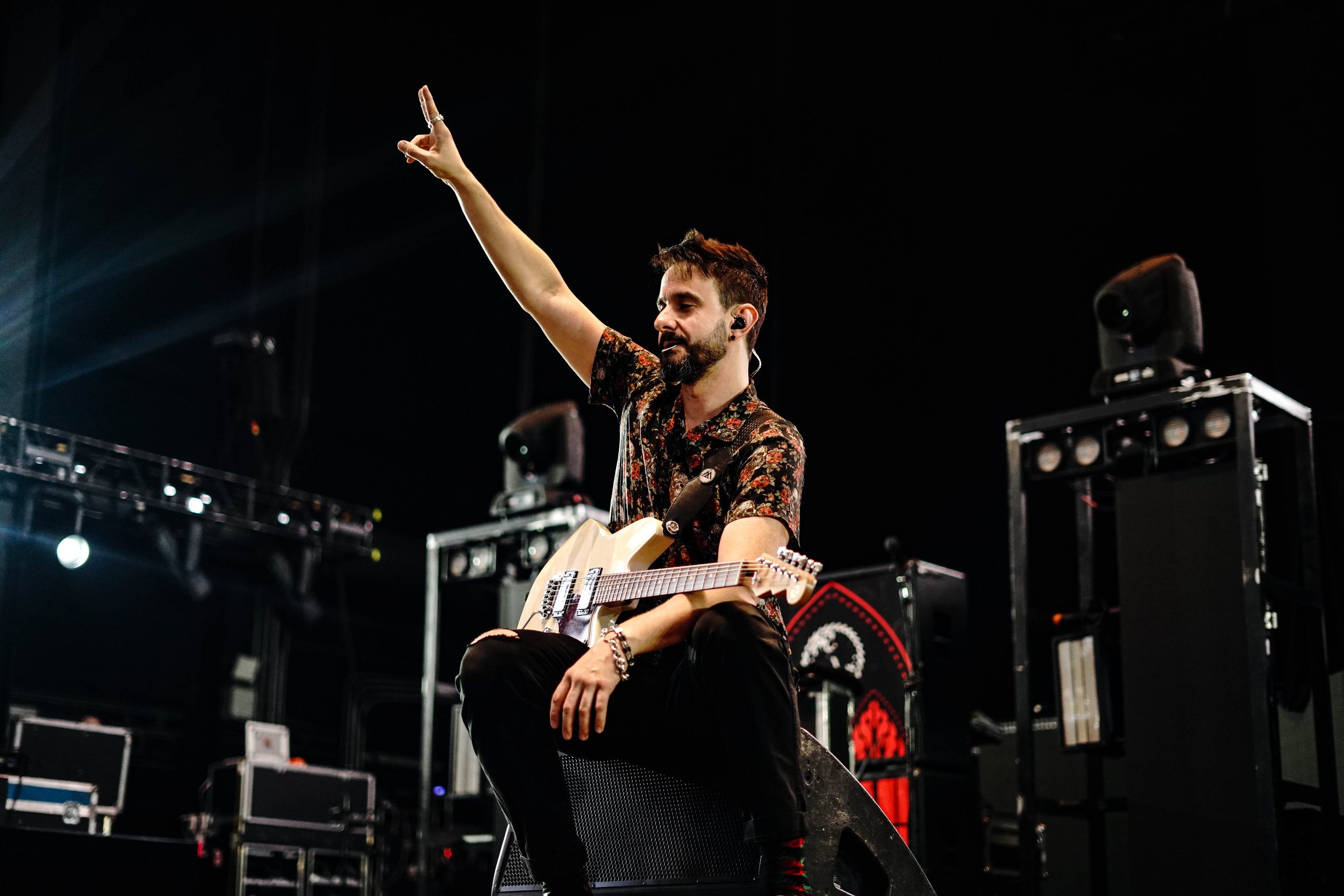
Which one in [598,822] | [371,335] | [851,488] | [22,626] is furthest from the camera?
[371,335]

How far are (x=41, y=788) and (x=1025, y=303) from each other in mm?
5917

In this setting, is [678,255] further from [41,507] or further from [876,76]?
[41,507]

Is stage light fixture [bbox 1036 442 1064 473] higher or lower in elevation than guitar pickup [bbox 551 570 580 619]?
higher

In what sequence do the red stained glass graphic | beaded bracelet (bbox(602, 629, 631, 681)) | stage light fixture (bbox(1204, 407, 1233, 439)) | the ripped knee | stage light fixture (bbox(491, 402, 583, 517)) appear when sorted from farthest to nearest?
stage light fixture (bbox(491, 402, 583, 517))
the red stained glass graphic
stage light fixture (bbox(1204, 407, 1233, 439))
the ripped knee
beaded bracelet (bbox(602, 629, 631, 681))

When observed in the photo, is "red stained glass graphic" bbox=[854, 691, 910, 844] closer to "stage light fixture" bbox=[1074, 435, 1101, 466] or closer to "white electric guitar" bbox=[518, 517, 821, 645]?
"stage light fixture" bbox=[1074, 435, 1101, 466]

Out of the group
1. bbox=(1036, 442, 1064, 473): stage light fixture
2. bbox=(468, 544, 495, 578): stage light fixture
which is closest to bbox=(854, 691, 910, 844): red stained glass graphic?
bbox=(1036, 442, 1064, 473): stage light fixture

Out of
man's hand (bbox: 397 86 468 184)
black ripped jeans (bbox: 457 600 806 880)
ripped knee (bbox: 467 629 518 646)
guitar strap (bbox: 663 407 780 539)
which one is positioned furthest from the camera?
man's hand (bbox: 397 86 468 184)

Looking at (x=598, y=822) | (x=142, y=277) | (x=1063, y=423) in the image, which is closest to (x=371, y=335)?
(x=142, y=277)

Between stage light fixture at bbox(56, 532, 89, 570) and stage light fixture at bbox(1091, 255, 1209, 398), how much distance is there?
678cm

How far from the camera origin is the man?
2.23 metres

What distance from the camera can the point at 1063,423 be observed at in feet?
16.4

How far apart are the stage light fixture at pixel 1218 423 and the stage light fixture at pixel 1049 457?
0.61 metres

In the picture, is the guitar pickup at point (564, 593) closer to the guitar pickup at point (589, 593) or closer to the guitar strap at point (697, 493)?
the guitar pickup at point (589, 593)

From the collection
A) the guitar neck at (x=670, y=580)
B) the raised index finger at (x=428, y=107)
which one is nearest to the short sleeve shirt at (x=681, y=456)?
the guitar neck at (x=670, y=580)
